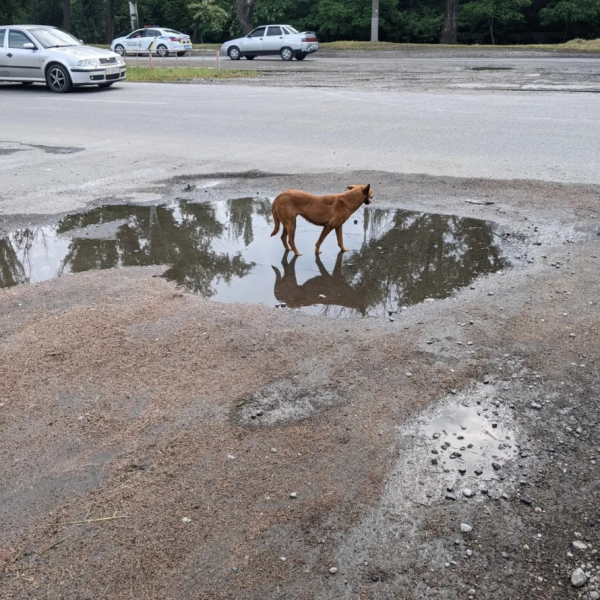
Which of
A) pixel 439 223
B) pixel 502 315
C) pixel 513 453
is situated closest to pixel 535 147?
pixel 439 223

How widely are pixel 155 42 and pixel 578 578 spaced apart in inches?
1465

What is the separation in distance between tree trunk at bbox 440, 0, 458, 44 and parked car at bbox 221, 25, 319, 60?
10.6 m

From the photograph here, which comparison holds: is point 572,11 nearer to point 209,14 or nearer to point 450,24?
point 450,24

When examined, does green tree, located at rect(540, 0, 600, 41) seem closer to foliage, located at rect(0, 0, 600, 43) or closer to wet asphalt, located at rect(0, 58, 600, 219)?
foliage, located at rect(0, 0, 600, 43)

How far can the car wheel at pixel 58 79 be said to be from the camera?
18.3 meters

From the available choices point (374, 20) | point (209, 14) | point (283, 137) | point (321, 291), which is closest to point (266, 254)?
point (321, 291)

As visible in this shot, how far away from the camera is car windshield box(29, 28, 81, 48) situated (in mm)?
18438

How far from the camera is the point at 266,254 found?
6957 mm

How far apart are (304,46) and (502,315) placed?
28.6 metres

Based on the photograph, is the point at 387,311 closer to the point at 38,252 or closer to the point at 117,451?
the point at 117,451

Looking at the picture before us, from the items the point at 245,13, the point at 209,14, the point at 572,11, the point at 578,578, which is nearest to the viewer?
the point at 578,578

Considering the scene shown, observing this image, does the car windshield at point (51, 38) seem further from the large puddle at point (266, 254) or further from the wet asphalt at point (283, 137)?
the large puddle at point (266, 254)

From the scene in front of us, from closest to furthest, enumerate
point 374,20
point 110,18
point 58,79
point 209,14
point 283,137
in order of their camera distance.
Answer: point 283,137
point 58,79
point 374,20
point 209,14
point 110,18

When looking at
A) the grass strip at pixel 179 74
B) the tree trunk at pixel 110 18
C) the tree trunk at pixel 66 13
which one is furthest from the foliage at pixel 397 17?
the grass strip at pixel 179 74
